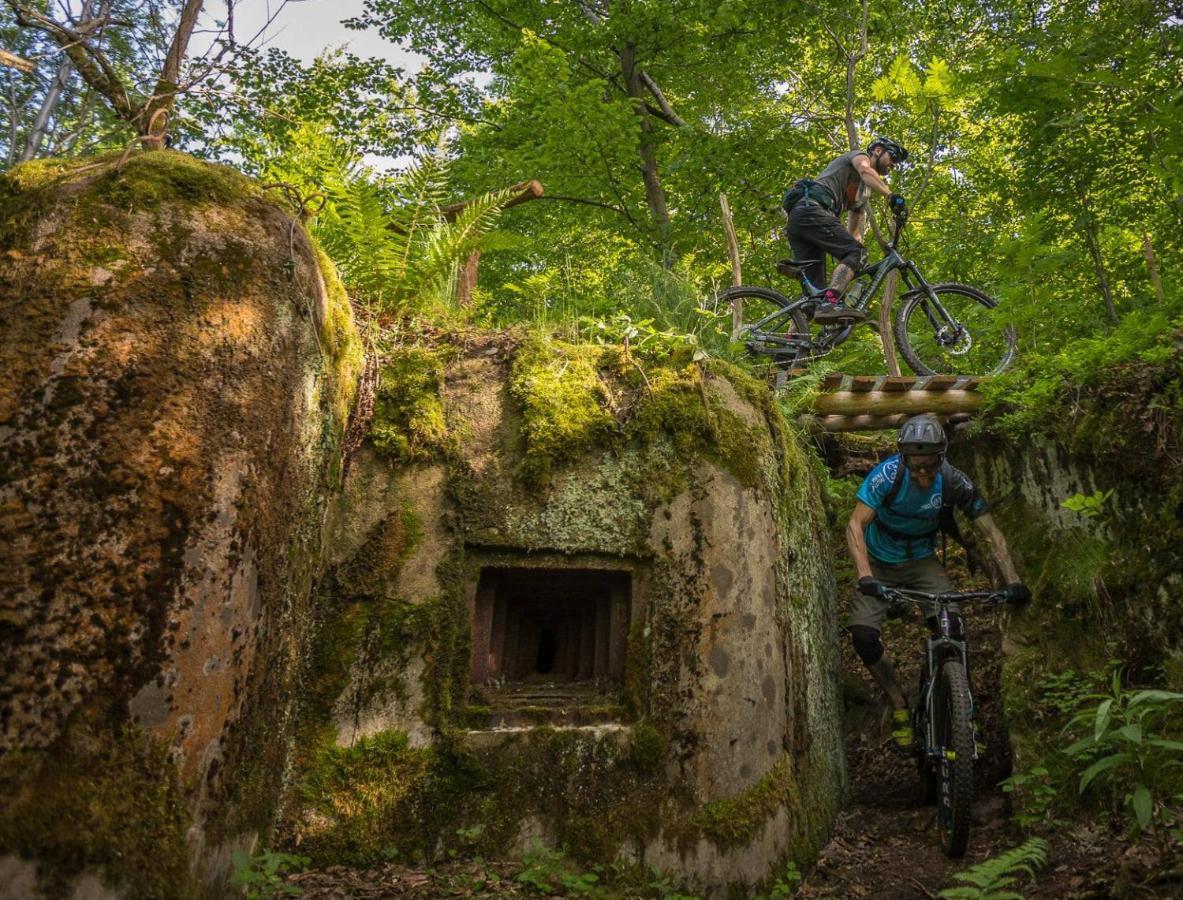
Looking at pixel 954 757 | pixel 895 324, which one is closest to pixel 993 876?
pixel 954 757

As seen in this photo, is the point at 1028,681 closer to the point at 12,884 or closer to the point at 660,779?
the point at 660,779

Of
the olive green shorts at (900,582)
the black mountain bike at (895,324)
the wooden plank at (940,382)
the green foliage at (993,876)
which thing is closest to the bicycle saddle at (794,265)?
the black mountain bike at (895,324)

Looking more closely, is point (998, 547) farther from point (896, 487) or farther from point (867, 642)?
point (867, 642)

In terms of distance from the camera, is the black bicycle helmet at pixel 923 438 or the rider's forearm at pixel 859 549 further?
the rider's forearm at pixel 859 549

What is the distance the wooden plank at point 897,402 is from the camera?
6.80m

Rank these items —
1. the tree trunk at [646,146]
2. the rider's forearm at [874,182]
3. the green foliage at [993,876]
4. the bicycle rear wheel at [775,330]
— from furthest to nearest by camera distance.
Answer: the tree trunk at [646,146]
the bicycle rear wheel at [775,330]
the rider's forearm at [874,182]
the green foliage at [993,876]

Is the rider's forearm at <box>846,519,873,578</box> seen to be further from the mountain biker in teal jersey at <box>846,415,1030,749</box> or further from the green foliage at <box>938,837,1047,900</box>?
the green foliage at <box>938,837,1047,900</box>

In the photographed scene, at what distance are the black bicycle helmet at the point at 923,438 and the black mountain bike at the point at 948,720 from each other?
3.05ft

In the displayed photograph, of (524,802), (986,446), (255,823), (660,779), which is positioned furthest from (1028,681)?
(255,823)

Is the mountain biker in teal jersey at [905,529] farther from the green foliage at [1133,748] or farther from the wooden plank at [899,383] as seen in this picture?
the wooden plank at [899,383]

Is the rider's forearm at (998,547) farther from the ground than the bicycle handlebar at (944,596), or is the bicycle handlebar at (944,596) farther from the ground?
the rider's forearm at (998,547)

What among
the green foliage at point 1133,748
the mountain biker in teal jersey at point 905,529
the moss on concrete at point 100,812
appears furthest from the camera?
the mountain biker in teal jersey at point 905,529

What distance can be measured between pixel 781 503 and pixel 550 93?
8.59 metres

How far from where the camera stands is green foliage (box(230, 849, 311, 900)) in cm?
308
